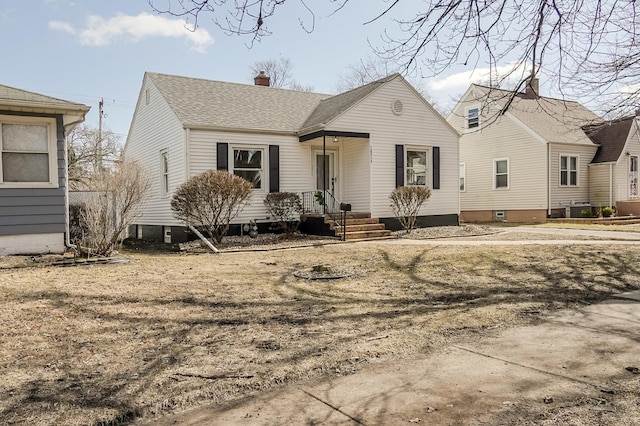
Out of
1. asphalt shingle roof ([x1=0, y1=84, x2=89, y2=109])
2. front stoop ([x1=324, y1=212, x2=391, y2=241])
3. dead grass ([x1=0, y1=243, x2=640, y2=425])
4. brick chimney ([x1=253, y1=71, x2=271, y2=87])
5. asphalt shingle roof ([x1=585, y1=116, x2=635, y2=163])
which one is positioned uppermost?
brick chimney ([x1=253, y1=71, x2=271, y2=87])

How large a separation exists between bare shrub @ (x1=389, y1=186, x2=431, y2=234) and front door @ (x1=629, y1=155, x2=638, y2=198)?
45.0 ft

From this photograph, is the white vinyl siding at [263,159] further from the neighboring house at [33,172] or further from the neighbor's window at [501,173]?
the neighbor's window at [501,173]

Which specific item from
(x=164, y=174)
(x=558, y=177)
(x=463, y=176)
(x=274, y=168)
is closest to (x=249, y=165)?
(x=274, y=168)

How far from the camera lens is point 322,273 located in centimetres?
736

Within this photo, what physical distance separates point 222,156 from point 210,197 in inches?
91.7

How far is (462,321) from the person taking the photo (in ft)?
15.3

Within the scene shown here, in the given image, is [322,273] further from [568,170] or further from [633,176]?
[633,176]

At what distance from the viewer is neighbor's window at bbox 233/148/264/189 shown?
14.1m

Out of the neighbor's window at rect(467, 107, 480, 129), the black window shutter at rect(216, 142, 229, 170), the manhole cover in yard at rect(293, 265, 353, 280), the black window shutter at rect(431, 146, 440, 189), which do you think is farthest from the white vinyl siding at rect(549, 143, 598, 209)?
the manhole cover in yard at rect(293, 265, 353, 280)

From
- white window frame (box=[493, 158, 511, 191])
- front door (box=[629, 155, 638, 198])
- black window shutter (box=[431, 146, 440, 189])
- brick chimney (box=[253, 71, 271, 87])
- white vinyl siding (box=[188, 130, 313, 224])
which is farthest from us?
front door (box=[629, 155, 638, 198])

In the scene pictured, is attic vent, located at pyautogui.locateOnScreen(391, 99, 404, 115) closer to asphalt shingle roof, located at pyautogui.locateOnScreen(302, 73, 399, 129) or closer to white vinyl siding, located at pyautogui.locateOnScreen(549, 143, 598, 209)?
asphalt shingle roof, located at pyautogui.locateOnScreen(302, 73, 399, 129)

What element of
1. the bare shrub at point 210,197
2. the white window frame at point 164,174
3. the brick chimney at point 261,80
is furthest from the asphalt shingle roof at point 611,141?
the white window frame at point 164,174

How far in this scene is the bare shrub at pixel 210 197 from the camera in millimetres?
11625

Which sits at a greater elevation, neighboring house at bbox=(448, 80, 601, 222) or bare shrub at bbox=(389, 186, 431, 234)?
neighboring house at bbox=(448, 80, 601, 222)
